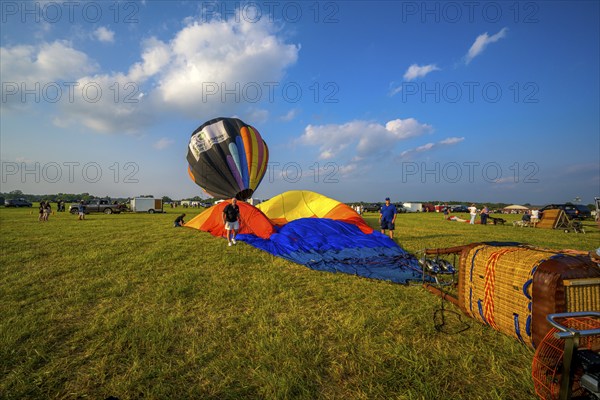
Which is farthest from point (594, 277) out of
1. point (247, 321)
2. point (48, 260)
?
point (48, 260)

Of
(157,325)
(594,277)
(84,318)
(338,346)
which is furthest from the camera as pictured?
(84,318)

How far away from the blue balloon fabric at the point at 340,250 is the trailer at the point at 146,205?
1195 inches

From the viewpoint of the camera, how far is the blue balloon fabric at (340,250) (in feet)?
20.1

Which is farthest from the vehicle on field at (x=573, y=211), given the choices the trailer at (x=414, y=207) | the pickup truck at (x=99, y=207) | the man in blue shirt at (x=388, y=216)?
the pickup truck at (x=99, y=207)

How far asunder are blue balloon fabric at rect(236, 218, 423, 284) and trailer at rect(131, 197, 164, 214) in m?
30.4

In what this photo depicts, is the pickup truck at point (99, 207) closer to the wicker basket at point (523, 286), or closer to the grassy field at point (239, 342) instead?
the grassy field at point (239, 342)

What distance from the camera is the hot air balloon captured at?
639 inches

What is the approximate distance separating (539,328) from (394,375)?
1.29 meters

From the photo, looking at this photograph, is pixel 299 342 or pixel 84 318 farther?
pixel 84 318

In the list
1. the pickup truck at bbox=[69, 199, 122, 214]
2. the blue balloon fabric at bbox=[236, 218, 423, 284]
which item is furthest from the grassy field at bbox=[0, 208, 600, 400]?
the pickup truck at bbox=[69, 199, 122, 214]

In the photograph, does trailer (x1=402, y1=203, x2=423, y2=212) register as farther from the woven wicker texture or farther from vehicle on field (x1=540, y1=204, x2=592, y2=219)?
the woven wicker texture

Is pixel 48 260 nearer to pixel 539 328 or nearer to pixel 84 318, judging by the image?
pixel 84 318

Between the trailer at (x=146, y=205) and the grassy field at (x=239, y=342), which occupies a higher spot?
the trailer at (x=146, y=205)

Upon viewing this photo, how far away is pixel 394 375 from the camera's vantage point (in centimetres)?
249
